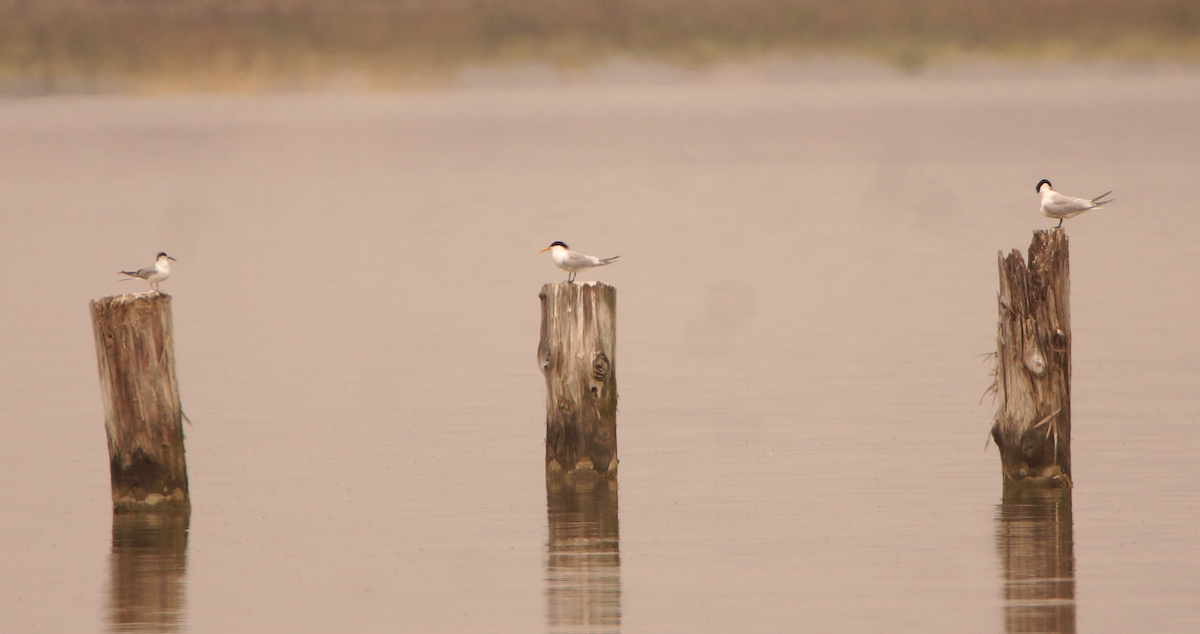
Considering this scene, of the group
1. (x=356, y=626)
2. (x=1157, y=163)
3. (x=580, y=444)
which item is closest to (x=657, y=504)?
(x=580, y=444)

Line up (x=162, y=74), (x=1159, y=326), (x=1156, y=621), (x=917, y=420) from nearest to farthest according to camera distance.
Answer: (x=1156, y=621) → (x=917, y=420) → (x=1159, y=326) → (x=162, y=74)

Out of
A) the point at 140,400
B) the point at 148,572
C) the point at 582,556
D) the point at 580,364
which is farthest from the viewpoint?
the point at 580,364

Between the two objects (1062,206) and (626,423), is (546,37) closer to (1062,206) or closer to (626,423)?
(626,423)

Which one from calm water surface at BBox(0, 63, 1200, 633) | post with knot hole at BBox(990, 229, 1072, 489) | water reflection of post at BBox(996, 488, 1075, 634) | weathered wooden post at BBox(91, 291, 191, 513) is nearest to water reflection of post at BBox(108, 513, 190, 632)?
calm water surface at BBox(0, 63, 1200, 633)

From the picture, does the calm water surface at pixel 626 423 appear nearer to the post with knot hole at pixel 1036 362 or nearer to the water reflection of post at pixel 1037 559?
the water reflection of post at pixel 1037 559

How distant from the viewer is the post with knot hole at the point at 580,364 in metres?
13.3

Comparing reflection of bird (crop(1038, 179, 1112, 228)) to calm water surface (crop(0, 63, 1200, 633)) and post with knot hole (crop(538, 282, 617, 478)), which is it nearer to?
calm water surface (crop(0, 63, 1200, 633))

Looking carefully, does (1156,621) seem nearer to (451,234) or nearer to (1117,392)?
(1117,392)

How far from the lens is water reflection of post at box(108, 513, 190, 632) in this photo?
10.9 meters

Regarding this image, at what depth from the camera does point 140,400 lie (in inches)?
507

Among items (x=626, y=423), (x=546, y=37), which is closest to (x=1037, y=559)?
(x=626, y=423)

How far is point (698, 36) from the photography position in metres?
117

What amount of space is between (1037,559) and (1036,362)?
1.76 m

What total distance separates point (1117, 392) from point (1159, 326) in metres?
4.50
